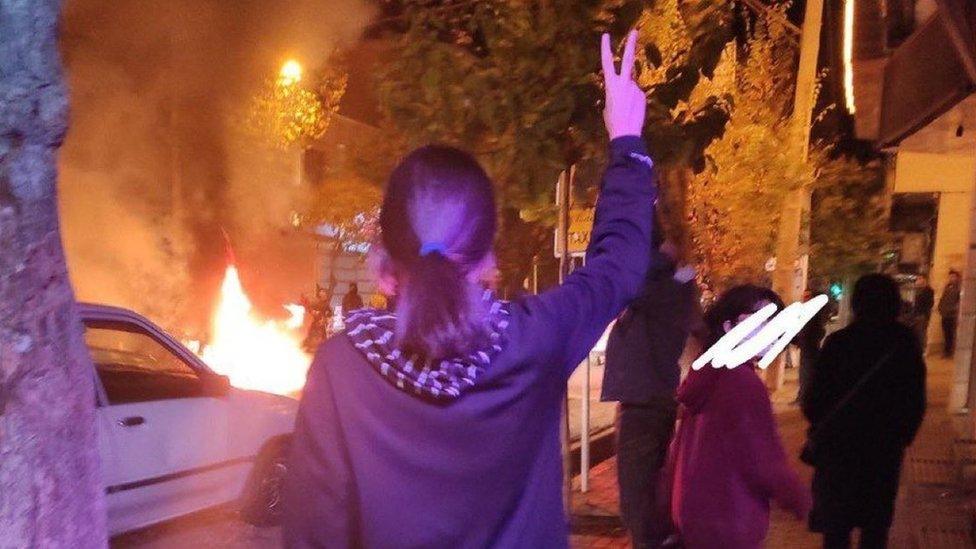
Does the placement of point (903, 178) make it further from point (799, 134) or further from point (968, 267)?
point (968, 267)

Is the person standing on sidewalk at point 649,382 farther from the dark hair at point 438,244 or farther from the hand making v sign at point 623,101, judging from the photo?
the dark hair at point 438,244

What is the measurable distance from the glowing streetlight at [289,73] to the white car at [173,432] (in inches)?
354

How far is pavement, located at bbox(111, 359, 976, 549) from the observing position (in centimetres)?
584

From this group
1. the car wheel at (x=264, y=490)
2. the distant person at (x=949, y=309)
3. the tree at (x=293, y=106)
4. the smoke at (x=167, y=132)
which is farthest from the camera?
the distant person at (x=949, y=309)

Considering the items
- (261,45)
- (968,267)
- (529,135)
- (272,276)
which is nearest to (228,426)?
(529,135)

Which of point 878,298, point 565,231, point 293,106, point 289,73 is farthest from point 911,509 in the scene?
point 293,106

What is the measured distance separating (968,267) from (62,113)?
7743 millimetres

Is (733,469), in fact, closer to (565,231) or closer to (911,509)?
(565,231)

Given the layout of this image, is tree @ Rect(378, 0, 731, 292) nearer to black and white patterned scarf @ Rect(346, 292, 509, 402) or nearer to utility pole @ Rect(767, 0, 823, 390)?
black and white patterned scarf @ Rect(346, 292, 509, 402)

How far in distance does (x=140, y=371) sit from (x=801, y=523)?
4507mm

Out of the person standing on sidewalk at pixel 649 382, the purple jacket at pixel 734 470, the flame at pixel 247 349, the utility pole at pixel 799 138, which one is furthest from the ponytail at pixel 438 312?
the flame at pixel 247 349

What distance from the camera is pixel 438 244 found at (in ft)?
4.92

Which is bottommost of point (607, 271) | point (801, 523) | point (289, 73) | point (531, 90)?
point (801, 523)

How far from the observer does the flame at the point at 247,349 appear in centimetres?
1403
